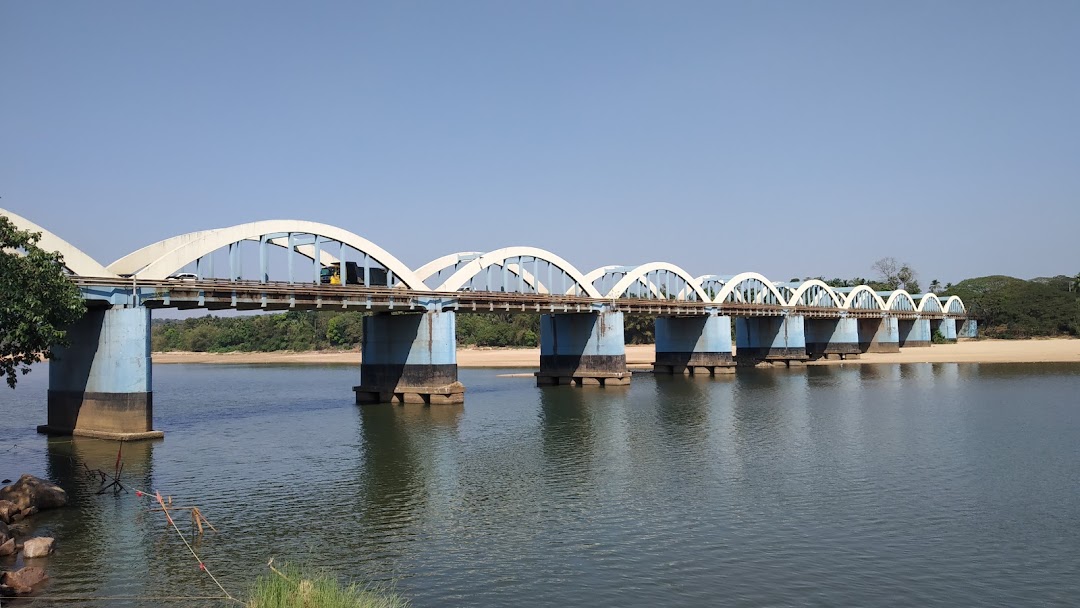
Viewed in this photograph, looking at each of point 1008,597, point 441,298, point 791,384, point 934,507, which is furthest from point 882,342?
point 1008,597

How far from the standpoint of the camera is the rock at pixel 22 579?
1577 cm

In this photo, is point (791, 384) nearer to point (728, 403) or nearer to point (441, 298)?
point (728, 403)

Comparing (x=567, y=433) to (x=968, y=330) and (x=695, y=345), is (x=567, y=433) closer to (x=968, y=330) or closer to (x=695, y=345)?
(x=695, y=345)

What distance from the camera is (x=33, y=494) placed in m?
22.4

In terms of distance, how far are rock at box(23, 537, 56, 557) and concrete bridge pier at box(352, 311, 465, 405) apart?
34.0 meters

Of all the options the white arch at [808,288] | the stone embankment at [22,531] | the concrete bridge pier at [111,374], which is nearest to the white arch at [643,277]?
the white arch at [808,288]

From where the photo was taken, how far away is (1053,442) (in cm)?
3250

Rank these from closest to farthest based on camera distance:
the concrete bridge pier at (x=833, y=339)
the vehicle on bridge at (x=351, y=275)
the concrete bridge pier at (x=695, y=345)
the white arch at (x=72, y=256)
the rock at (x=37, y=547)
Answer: the rock at (x=37, y=547) < the white arch at (x=72, y=256) < the vehicle on bridge at (x=351, y=275) < the concrete bridge pier at (x=695, y=345) < the concrete bridge pier at (x=833, y=339)

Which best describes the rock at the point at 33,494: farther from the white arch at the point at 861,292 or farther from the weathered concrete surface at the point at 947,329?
the weathered concrete surface at the point at 947,329

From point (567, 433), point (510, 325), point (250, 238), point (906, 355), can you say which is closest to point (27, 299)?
point (250, 238)

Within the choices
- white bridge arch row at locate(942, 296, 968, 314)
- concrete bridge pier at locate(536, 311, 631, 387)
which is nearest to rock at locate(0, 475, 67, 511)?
concrete bridge pier at locate(536, 311, 631, 387)

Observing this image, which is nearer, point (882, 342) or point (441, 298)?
point (441, 298)

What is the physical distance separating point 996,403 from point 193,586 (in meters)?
45.4

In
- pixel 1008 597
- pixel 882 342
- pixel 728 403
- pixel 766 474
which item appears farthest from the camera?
pixel 882 342
